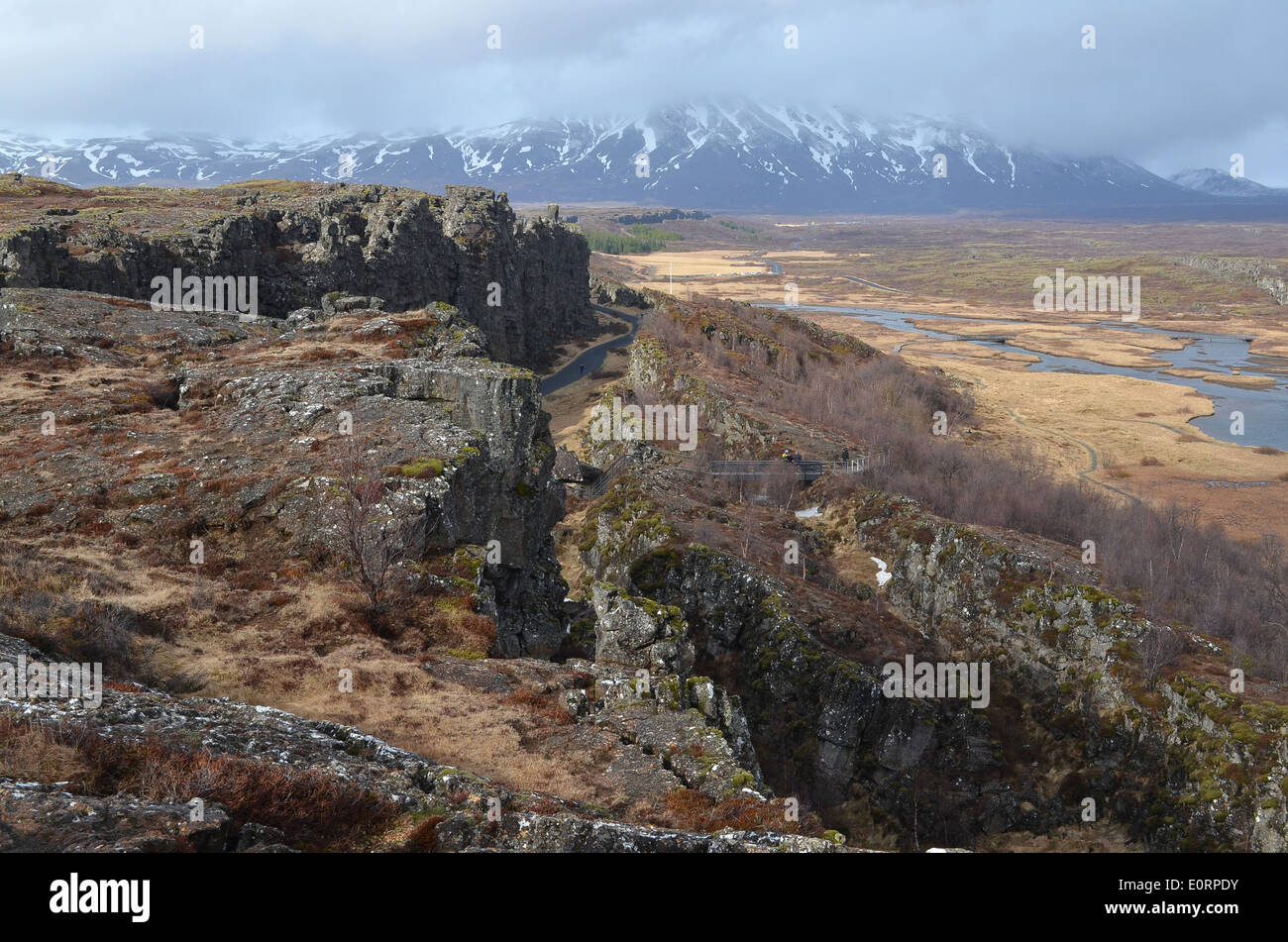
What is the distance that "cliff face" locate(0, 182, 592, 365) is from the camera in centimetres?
5506

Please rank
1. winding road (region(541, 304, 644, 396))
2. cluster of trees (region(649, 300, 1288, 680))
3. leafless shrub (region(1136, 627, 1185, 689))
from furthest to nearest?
winding road (region(541, 304, 644, 396))
cluster of trees (region(649, 300, 1288, 680))
leafless shrub (region(1136, 627, 1185, 689))

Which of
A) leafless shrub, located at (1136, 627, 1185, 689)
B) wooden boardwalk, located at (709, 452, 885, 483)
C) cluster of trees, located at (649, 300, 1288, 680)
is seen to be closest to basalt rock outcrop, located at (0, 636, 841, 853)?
leafless shrub, located at (1136, 627, 1185, 689)

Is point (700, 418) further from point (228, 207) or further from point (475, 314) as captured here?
point (228, 207)

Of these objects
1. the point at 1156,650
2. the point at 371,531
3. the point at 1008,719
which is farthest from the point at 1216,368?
the point at 371,531

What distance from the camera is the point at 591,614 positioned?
3309cm

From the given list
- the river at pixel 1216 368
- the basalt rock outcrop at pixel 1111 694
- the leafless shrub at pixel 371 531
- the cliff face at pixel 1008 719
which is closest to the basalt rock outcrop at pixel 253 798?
the leafless shrub at pixel 371 531

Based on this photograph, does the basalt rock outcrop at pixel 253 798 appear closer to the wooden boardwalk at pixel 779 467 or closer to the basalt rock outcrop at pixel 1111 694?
the basalt rock outcrop at pixel 1111 694

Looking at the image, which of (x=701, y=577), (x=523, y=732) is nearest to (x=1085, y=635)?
(x=701, y=577)

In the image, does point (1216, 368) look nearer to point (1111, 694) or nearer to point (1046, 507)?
point (1046, 507)

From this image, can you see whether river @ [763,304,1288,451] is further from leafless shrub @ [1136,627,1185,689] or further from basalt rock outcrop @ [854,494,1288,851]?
leafless shrub @ [1136,627,1185,689]

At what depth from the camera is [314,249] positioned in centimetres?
7362

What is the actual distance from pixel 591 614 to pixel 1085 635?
69.2 feet

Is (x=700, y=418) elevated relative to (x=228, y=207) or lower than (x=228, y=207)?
lower

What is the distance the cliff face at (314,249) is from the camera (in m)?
55.1
